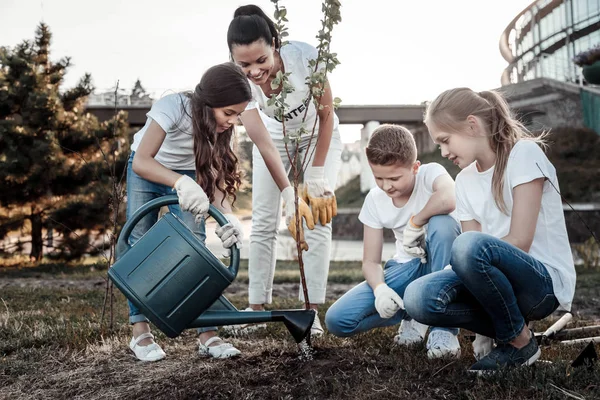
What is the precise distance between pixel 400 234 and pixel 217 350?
3.15 feet

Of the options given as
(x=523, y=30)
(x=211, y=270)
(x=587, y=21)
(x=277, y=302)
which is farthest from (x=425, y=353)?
(x=523, y=30)

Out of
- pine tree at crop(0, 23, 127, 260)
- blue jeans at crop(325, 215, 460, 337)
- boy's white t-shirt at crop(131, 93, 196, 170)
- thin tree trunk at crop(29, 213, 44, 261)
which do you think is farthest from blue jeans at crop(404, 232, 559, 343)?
thin tree trunk at crop(29, 213, 44, 261)

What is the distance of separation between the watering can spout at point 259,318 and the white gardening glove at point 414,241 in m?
0.59

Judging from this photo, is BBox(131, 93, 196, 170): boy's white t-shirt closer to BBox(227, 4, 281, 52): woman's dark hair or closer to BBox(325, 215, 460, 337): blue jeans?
BBox(227, 4, 281, 52): woman's dark hair

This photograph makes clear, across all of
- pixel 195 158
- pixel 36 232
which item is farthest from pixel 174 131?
pixel 36 232

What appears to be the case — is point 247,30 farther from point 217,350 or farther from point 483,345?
point 483,345

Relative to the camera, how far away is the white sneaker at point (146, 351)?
2561mm

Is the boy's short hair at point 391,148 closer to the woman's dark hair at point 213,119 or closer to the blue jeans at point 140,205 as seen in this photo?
the woman's dark hair at point 213,119

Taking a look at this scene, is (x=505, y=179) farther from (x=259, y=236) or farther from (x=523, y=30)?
(x=523, y=30)

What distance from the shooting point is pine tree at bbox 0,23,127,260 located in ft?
28.9

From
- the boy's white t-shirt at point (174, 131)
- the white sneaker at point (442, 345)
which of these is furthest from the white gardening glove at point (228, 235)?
the white sneaker at point (442, 345)

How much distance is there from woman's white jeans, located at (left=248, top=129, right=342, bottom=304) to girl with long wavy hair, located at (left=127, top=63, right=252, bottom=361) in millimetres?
453

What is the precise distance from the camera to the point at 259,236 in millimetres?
3336

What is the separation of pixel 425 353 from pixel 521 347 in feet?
1.31
